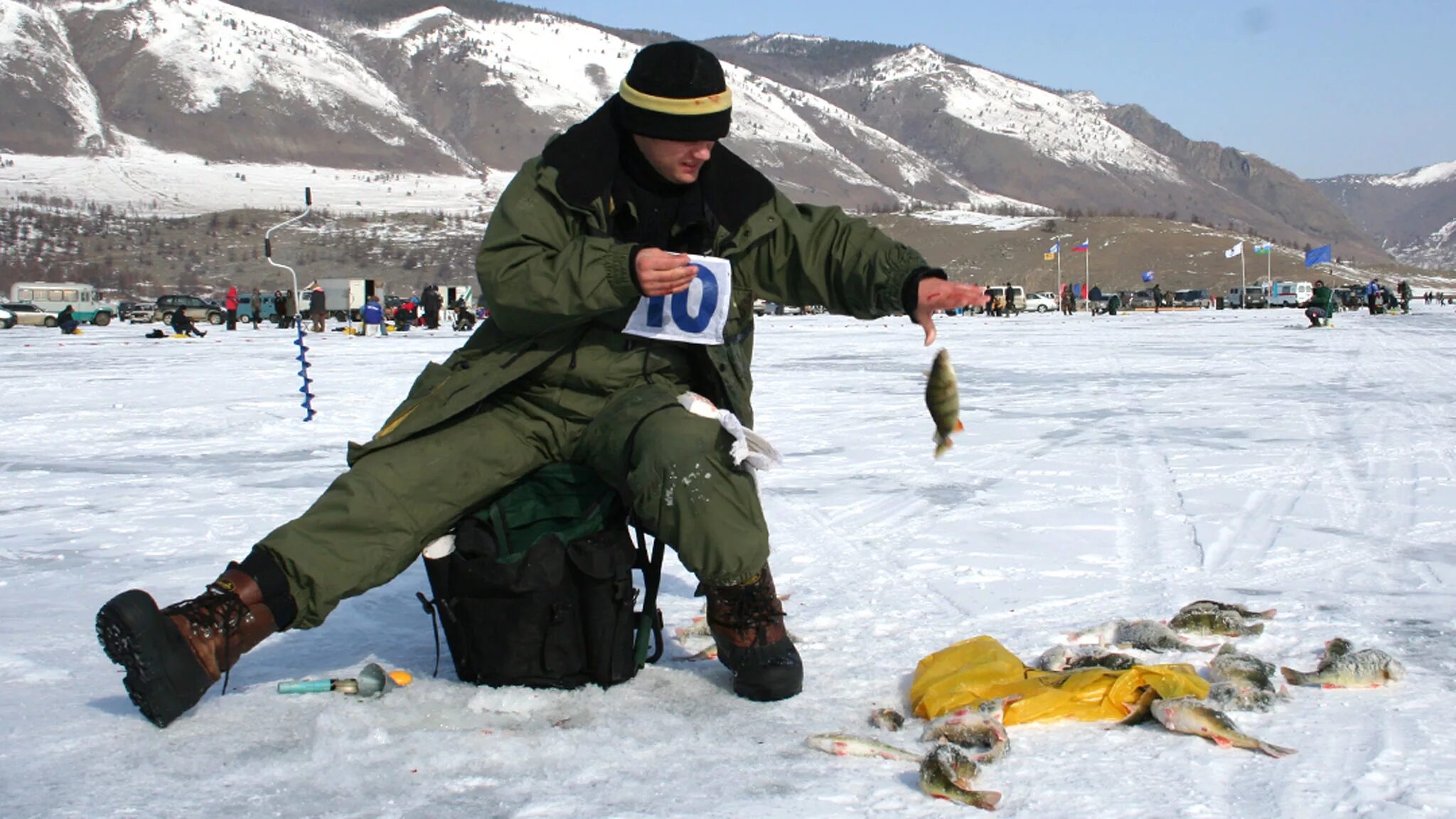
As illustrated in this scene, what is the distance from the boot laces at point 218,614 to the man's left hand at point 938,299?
1.65 meters

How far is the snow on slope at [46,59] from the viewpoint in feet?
441

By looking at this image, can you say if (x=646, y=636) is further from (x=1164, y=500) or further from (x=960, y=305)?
(x=1164, y=500)

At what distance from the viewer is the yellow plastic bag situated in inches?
102

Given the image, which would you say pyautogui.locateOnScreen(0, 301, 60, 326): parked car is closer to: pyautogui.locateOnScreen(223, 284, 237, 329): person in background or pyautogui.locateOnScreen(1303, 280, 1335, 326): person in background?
pyautogui.locateOnScreen(223, 284, 237, 329): person in background

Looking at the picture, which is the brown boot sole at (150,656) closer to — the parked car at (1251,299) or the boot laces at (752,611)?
the boot laces at (752,611)

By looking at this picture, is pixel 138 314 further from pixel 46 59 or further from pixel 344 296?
pixel 46 59

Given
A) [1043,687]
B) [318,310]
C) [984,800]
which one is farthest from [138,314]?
[984,800]

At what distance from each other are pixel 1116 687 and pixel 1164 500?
9.71 feet

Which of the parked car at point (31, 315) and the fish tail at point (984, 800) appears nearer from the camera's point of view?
the fish tail at point (984, 800)

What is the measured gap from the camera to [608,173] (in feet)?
9.59

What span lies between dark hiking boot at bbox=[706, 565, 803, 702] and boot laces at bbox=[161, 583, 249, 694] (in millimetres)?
1066

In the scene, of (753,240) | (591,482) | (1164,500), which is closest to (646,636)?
(591,482)

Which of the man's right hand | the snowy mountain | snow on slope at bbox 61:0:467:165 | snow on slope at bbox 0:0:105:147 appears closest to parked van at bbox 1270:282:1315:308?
the man's right hand

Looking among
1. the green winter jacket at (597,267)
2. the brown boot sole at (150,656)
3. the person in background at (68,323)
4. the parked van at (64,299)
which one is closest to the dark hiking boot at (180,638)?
the brown boot sole at (150,656)
